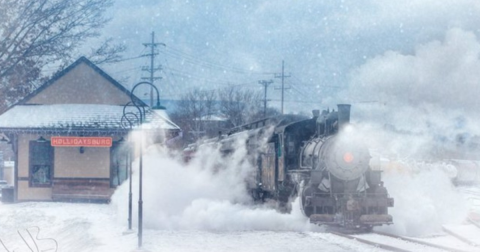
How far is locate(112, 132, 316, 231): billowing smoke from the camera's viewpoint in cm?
1547

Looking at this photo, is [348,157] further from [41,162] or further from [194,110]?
[194,110]

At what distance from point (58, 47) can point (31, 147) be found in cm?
657

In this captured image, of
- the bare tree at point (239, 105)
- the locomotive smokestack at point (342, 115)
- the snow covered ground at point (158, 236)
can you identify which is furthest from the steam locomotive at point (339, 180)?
the bare tree at point (239, 105)

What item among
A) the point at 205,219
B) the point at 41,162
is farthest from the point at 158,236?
the point at 41,162

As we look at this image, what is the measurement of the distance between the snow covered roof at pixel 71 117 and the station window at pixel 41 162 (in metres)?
1.06

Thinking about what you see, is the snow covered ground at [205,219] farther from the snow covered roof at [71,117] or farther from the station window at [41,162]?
the snow covered roof at [71,117]

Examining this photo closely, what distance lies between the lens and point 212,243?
12.7 metres

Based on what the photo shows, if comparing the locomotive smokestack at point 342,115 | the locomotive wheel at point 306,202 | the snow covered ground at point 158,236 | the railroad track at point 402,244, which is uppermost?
the locomotive smokestack at point 342,115

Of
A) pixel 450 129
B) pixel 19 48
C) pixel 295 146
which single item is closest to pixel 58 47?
pixel 19 48

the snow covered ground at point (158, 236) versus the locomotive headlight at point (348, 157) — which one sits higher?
the locomotive headlight at point (348, 157)

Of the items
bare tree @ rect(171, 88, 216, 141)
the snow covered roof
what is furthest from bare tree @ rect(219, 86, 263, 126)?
the snow covered roof

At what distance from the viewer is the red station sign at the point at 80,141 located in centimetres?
2423

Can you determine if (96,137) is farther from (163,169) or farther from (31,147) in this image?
(163,169)

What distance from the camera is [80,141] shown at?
24312 millimetres
